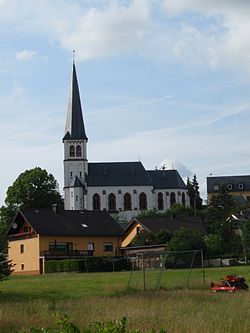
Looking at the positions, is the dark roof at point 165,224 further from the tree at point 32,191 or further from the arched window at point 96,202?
the arched window at point 96,202

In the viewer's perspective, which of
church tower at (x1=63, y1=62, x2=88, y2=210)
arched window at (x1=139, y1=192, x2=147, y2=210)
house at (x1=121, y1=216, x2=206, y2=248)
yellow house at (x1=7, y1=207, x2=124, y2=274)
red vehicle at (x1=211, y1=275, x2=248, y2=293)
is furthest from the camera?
arched window at (x1=139, y1=192, x2=147, y2=210)

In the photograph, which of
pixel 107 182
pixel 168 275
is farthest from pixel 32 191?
pixel 168 275

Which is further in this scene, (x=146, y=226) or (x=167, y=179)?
(x=167, y=179)

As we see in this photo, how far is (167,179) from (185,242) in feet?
325

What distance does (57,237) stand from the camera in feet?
262

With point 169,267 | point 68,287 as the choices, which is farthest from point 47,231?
point 68,287

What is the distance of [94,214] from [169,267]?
35895 millimetres

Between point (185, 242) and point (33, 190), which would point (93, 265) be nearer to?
point (185, 242)

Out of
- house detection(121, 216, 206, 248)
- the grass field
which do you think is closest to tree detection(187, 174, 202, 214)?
house detection(121, 216, 206, 248)

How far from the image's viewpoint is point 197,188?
170 m

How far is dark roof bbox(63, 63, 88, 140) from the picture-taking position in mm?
160250

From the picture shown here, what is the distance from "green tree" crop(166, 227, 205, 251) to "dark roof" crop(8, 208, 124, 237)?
14.6m

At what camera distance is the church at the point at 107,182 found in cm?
16050

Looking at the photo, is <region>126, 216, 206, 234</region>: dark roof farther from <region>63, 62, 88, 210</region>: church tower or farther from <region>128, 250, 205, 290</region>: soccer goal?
<region>63, 62, 88, 210</region>: church tower
